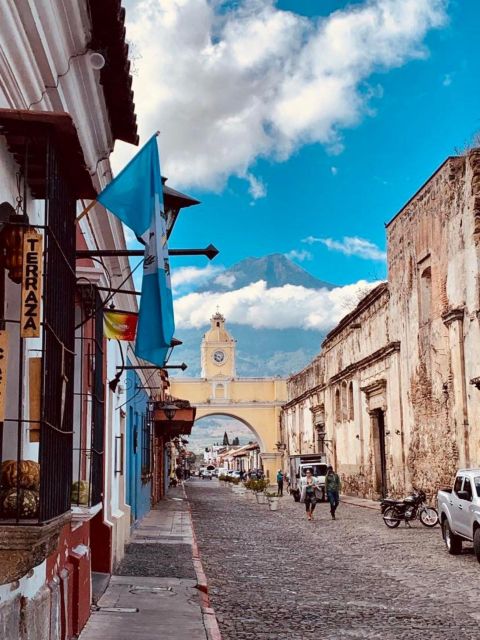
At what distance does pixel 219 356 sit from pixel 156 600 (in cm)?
5704

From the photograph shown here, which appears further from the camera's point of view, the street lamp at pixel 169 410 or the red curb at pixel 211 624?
the street lamp at pixel 169 410

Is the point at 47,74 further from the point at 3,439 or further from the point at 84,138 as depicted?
the point at 3,439

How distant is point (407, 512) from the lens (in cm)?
1900

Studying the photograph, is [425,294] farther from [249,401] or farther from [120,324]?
[249,401]

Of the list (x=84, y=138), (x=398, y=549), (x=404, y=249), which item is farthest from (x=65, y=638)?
(x=404, y=249)

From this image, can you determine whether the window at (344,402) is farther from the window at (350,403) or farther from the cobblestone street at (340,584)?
the cobblestone street at (340,584)

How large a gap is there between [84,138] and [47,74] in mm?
1639

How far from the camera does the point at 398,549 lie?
1470cm

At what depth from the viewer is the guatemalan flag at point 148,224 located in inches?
214

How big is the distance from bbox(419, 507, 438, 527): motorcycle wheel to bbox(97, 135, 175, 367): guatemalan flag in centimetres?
1484

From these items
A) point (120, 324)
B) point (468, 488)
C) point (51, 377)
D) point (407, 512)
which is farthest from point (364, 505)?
point (51, 377)

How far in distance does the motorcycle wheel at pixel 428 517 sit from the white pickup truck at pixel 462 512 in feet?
16.6

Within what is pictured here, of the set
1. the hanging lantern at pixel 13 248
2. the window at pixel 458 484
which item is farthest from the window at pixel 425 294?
the hanging lantern at pixel 13 248

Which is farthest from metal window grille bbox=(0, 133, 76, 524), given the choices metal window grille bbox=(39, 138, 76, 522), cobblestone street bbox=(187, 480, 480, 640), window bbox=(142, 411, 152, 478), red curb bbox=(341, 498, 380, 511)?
red curb bbox=(341, 498, 380, 511)
